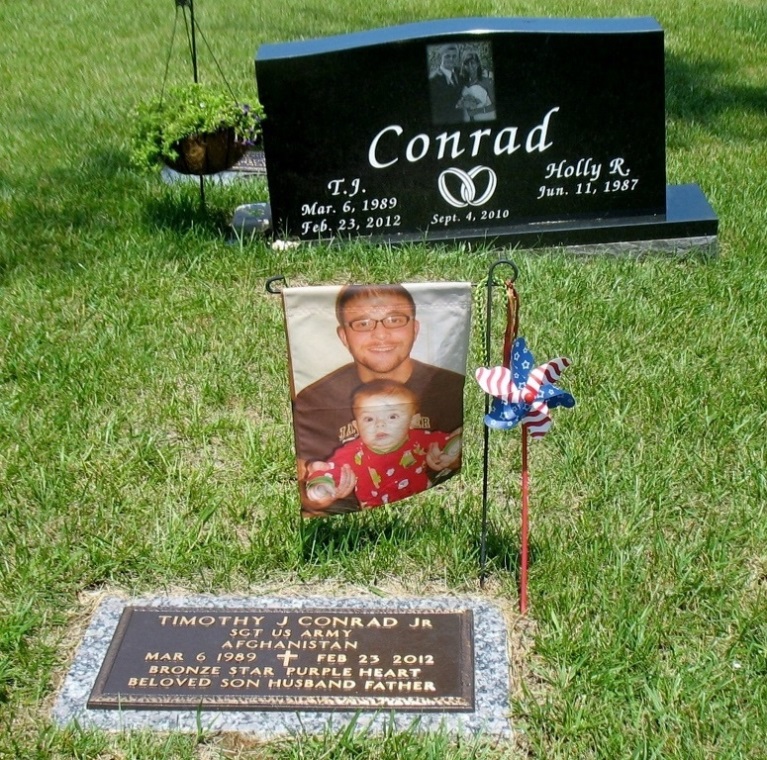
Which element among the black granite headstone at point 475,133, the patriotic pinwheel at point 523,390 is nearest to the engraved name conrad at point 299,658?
the patriotic pinwheel at point 523,390

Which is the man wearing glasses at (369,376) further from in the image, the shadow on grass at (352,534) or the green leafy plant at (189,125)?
the green leafy plant at (189,125)

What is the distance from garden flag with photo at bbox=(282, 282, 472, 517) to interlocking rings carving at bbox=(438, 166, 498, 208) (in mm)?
2819

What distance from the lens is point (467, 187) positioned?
6.21 m

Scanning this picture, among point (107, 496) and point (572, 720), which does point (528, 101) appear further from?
point (572, 720)

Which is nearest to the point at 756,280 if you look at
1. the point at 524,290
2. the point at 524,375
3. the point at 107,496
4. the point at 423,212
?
the point at 524,290

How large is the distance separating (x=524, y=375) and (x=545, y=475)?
119 cm

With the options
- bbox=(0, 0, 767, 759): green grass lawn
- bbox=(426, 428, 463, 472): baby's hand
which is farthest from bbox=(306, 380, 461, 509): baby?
bbox=(0, 0, 767, 759): green grass lawn

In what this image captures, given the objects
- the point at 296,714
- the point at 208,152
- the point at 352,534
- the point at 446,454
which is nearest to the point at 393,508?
the point at 352,534

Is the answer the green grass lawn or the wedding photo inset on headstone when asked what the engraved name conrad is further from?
the wedding photo inset on headstone

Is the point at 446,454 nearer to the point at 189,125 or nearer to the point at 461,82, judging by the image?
the point at 461,82

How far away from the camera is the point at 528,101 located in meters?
6.04

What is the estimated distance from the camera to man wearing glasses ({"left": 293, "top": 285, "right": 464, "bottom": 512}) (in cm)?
334

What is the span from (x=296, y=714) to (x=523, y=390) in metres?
1.17

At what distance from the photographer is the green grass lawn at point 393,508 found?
3.41m
